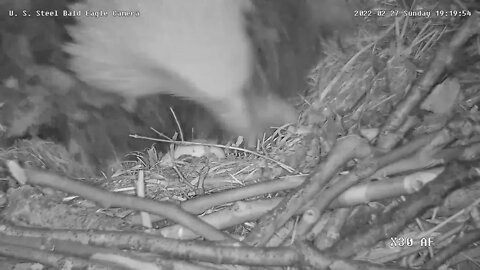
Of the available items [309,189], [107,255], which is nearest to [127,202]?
[107,255]

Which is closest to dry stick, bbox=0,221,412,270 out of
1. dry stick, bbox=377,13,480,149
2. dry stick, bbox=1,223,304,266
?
dry stick, bbox=1,223,304,266

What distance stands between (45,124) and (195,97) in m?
0.27

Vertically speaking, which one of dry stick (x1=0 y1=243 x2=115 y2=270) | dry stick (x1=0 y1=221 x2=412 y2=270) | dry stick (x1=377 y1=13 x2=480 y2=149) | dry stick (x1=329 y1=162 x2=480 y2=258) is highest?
dry stick (x1=377 y1=13 x2=480 y2=149)

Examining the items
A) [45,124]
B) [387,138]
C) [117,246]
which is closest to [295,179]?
[387,138]

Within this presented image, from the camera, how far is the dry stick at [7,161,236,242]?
545 mm

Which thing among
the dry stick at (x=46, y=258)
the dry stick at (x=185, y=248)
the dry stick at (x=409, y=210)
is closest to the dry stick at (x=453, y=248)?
the dry stick at (x=409, y=210)

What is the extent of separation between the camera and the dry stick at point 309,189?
0.54 m

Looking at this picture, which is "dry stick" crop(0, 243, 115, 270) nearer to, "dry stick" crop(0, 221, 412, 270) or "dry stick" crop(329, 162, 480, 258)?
"dry stick" crop(0, 221, 412, 270)

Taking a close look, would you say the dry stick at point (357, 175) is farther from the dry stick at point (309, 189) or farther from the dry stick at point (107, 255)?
the dry stick at point (107, 255)

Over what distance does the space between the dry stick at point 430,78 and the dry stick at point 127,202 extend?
0.76 feet

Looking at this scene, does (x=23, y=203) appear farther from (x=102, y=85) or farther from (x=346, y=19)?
(x=346, y=19)

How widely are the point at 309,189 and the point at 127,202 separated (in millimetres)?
219

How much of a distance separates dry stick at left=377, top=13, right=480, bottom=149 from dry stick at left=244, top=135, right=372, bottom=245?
33 mm

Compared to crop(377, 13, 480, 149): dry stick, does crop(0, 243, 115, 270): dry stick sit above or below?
below
